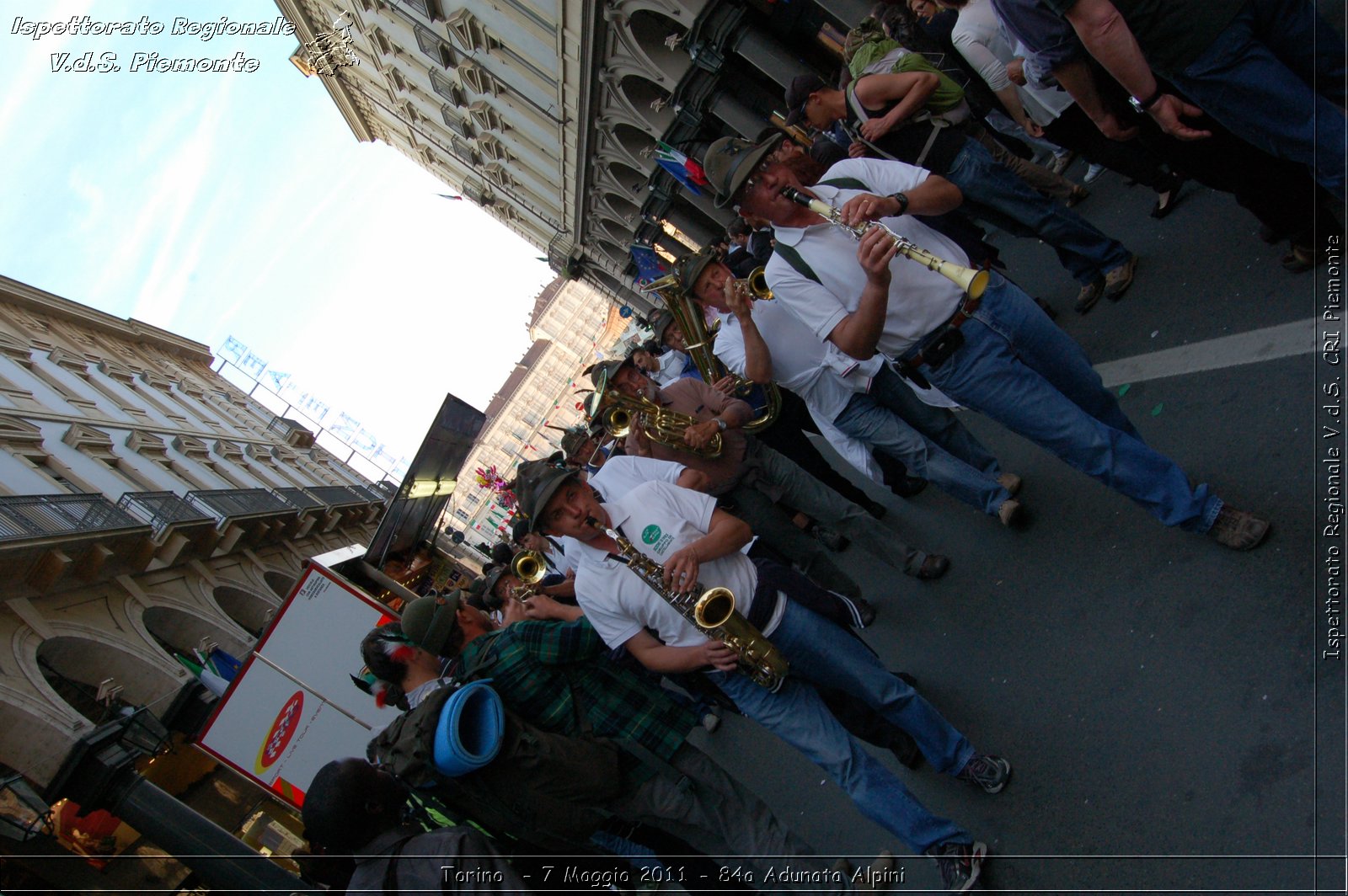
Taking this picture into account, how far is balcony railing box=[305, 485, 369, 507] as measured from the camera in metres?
26.1

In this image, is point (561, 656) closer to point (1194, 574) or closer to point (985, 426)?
point (1194, 574)

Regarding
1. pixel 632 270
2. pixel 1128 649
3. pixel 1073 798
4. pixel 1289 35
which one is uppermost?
pixel 632 270

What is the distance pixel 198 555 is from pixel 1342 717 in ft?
65.4

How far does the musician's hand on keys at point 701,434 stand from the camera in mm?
5918

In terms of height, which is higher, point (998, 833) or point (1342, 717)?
point (1342, 717)

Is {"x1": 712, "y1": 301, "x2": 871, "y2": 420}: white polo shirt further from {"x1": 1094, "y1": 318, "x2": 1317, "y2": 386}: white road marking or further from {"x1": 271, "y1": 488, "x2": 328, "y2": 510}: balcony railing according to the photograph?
{"x1": 271, "y1": 488, "x2": 328, "y2": 510}: balcony railing

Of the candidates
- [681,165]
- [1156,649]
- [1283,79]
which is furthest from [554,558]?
[681,165]

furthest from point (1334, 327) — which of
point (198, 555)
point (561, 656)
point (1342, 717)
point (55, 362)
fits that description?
point (55, 362)

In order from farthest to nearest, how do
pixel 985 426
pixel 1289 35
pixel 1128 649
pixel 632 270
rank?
1. pixel 632 270
2. pixel 985 426
3. pixel 1128 649
4. pixel 1289 35

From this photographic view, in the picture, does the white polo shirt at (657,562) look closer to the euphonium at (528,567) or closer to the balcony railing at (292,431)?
the euphonium at (528,567)

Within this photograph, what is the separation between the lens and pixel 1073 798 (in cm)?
341

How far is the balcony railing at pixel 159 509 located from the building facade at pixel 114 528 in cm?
4

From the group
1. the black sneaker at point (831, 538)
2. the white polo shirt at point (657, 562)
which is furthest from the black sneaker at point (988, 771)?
the black sneaker at point (831, 538)

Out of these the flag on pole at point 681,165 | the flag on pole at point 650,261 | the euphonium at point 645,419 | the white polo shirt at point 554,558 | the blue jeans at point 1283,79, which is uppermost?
the flag on pole at point 681,165
